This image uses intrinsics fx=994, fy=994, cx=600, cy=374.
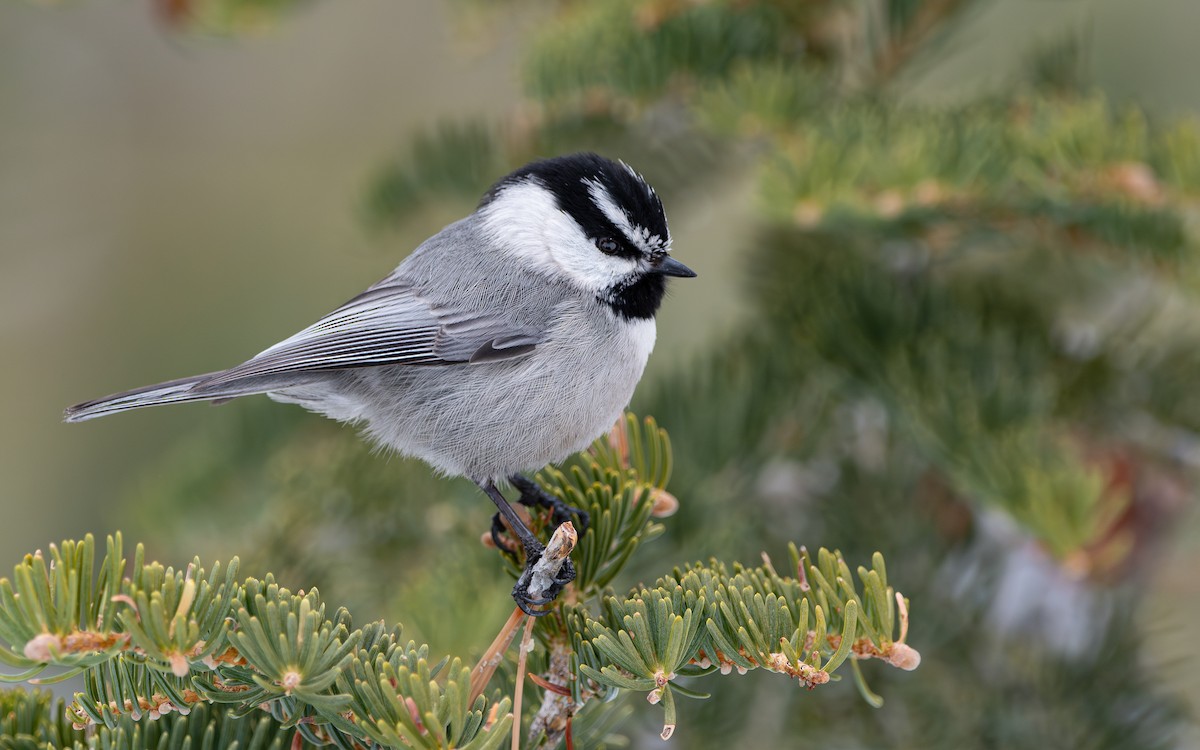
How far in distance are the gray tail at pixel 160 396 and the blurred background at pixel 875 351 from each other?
28 cm

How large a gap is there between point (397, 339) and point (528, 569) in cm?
60

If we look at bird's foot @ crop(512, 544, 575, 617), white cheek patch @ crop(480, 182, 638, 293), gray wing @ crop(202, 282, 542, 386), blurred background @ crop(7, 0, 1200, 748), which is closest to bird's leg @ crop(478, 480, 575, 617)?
bird's foot @ crop(512, 544, 575, 617)

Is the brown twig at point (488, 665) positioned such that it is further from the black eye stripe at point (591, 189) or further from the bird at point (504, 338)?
the black eye stripe at point (591, 189)

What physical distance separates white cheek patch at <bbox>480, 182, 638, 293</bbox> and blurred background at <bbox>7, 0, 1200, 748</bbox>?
0.78 feet

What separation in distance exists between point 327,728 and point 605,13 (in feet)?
4.52

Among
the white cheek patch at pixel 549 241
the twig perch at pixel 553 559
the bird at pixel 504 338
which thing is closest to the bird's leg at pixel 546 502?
→ the bird at pixel 504 338

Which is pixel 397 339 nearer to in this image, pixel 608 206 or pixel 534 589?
pixel 608 206

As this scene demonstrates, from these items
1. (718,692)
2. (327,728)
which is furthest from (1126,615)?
(327,728)

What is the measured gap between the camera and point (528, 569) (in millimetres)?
1114

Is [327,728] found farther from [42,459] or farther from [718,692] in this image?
[42,459]

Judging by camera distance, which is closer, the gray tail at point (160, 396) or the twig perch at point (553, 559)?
the twig perch at point (553, 559)

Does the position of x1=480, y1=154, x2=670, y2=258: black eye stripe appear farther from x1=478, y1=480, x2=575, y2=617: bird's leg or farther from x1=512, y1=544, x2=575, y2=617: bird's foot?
x1=512, y1=544, x2=575, y2=617: bird's foot

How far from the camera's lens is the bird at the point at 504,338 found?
4.90 feet

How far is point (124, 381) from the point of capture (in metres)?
2.50
